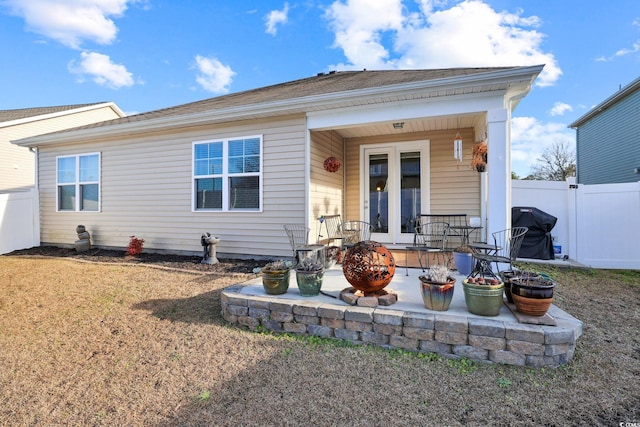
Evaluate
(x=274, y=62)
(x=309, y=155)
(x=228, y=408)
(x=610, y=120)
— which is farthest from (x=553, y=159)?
(x=228, y=408)

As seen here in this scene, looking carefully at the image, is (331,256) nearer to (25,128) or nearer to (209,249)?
(209,249)

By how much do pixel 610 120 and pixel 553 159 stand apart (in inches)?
430

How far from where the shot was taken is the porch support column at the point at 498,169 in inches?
173

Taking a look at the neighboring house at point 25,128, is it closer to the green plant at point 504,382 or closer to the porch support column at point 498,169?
the porch support column at point 498,169

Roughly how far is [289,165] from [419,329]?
3.92 metres

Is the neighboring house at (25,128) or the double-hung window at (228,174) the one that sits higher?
the neighboring house at (25,128)

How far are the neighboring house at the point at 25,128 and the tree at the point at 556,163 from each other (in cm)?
2588

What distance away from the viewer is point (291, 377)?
7.41 feet

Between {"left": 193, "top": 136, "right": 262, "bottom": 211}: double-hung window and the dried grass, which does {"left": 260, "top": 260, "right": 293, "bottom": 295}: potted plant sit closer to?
the dried grass

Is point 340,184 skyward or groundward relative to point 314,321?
skyward

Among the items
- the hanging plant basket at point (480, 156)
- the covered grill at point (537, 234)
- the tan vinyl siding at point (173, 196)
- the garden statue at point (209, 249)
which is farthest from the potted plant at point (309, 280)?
the covered grill at point (537, 234)

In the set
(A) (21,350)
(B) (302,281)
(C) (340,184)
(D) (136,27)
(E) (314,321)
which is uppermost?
(D) (136,27)

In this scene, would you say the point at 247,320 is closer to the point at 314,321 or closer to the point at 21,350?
the point at 314,321

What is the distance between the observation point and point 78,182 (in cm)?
778
